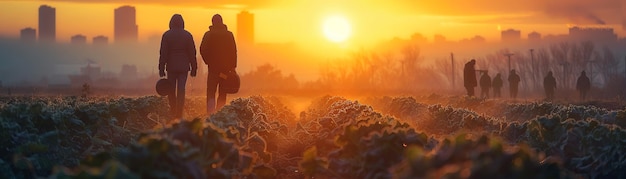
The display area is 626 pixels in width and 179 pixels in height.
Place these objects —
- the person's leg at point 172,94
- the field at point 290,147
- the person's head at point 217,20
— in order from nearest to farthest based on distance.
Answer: the field at point 290,147 < the person's leg at point 172,94 < the person's head at point 217,20

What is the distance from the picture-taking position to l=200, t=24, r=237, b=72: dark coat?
60.8 feet

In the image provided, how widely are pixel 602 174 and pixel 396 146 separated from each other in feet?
8.01

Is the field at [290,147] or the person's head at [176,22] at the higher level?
the person's head at [176,22]

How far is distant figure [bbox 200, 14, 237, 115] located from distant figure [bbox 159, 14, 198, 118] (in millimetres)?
1062

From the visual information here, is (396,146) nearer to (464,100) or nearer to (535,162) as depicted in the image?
(535,162)

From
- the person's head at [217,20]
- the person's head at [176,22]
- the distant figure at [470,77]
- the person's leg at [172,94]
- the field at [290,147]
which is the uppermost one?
the person's head at [217,20]

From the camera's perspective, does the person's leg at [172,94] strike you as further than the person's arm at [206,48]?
No

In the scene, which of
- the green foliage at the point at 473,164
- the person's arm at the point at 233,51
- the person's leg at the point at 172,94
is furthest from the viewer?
the person's arm at the point at 233,51

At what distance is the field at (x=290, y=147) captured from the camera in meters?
6.00

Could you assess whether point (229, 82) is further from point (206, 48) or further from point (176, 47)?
point (176, 47)

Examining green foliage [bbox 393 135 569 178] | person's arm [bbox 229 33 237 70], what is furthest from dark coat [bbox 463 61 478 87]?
green foliage [bbox 393 135 569 178]

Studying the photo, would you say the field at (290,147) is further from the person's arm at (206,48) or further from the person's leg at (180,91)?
the person's arm at (206,48)

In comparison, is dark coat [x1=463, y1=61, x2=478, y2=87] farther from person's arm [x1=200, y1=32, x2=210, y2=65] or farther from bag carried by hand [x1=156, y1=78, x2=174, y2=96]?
bag carried by hand [x1=156, y1=78, x2=174, y2=96]

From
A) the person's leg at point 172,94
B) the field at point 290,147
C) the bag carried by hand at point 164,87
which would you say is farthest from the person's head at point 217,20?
the field at point 290,147
